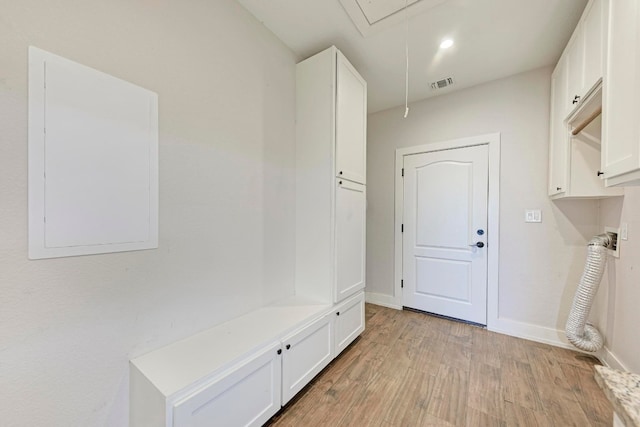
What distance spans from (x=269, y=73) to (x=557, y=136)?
2532mm

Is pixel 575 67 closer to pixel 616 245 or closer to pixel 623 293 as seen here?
pixel 616 245

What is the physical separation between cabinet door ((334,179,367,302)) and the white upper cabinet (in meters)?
1.52

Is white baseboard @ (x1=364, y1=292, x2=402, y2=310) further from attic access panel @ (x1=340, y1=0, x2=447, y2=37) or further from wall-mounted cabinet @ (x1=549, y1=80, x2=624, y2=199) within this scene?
attic access panel @ (x1=340, y1=0, x2=447, y2=37)

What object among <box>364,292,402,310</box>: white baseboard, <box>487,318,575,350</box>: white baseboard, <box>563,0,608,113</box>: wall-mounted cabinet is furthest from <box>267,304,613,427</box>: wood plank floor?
<box>563,0,608,113</box>: wall-mounted cabinet

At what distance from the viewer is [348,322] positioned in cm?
219

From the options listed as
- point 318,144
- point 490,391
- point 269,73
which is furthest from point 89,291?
point 490,391

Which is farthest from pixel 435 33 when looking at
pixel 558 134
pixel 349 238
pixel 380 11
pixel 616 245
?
pixel 616 245

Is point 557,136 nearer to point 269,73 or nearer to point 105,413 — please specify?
point 269,73

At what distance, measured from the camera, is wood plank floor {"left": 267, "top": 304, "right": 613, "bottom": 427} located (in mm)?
1469

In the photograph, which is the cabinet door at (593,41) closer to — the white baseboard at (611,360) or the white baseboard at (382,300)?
the white baseboard at (611,360)

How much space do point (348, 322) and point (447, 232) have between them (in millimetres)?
1581

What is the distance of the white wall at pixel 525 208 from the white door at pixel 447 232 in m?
0.19

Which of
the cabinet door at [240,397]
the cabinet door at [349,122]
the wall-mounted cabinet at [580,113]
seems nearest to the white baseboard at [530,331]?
the wall-mounted cabinet at [580,113]

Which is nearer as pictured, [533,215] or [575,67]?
[575,67]
